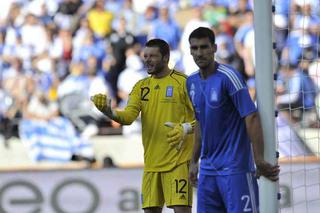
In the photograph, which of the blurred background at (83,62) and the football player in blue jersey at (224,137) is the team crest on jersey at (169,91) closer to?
the football player in blue jersey at (224,137)

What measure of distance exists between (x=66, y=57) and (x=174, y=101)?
5023 millimetres

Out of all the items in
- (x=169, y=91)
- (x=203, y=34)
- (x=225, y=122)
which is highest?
(x=203, y=34)

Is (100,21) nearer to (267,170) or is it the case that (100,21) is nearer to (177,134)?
(177,134)

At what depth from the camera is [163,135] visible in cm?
621

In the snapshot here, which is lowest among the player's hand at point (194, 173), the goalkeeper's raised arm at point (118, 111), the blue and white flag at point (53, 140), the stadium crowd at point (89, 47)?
the player's hand at point (194, 173)

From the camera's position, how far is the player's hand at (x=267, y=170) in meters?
4.48

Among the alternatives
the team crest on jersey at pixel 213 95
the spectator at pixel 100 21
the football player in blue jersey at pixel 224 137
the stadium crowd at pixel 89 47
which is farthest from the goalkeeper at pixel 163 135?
the spectator at pixel 100 21

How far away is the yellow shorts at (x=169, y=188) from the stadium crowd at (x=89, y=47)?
3.49 m

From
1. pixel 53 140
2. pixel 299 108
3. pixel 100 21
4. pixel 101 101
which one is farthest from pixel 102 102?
pixel 100 21

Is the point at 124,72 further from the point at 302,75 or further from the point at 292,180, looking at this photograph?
the point at 292,180

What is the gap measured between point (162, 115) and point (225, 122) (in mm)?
1596

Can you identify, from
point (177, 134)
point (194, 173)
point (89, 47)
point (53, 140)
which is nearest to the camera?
point (194, 173)

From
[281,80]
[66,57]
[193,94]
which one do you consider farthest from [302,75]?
[66,57]

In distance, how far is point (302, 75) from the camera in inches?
280
